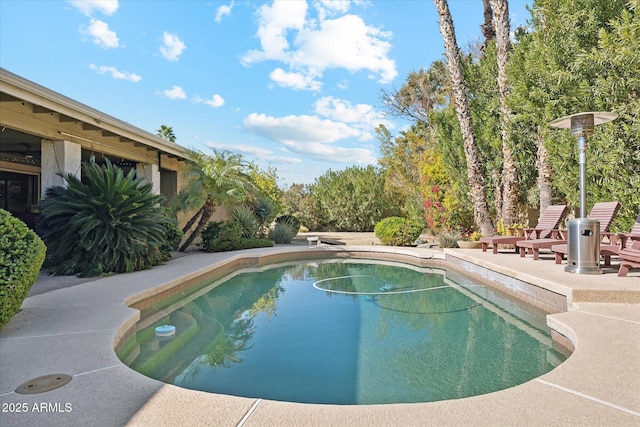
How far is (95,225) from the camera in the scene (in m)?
7.46

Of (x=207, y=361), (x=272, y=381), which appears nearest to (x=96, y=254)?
(x=207, y=361)

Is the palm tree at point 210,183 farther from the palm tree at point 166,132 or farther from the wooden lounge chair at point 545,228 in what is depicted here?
the palm tree at point 166,132

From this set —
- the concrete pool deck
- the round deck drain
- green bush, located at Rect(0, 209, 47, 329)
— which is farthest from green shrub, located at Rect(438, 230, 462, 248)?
the round deck drain

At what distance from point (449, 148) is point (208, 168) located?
8510mm

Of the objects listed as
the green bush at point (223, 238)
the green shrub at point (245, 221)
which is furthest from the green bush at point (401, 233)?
the green bush at point (223, 238)

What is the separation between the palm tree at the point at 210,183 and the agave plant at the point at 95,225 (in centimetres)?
378

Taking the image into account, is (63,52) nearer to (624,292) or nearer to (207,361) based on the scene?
(207,361)

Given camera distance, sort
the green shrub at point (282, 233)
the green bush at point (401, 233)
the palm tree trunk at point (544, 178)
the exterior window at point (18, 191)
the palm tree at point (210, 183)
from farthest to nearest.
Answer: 1. the green shrub at point (282, 233)
2. the green bush at point (401, 233)
3. the exterior window at point (18, 191)
4. the palm tree at point (210, 183)
5. the palm tree trunk at point (544, 178)

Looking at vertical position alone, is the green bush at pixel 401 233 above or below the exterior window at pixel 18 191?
below

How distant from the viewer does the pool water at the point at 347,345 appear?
3383mm

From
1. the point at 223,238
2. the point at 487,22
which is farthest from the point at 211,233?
the point at 487,22

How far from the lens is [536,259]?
329 inches

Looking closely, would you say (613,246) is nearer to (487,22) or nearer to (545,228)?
(545,228)

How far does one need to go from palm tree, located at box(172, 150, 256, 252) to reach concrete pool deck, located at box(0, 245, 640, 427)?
24.4 feet
